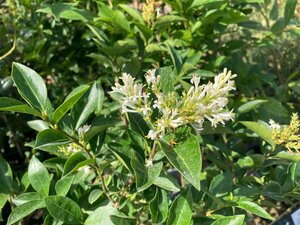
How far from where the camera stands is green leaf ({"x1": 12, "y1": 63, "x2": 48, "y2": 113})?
0.93 meters

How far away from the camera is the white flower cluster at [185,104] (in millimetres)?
835

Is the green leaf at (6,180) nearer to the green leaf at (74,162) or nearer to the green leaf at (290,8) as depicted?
the green leaf at (74,162)

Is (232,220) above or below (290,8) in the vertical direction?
below

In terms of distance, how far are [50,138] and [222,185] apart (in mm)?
526

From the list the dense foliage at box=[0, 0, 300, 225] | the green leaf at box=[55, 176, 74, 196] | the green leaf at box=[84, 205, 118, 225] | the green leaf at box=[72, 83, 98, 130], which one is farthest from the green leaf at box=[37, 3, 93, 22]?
the green leaf at box=[84, 205, 118, 225]

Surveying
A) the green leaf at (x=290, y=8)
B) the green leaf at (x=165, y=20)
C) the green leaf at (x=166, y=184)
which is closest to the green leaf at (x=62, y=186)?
the green leaf at (x=166, y=184)

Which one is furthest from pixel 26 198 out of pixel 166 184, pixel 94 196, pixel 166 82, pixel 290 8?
pixel 290 8

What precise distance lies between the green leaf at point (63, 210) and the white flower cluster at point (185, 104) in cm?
34

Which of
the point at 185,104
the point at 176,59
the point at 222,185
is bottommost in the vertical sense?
the point at 222,185

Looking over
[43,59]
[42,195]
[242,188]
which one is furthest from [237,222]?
[43,59]

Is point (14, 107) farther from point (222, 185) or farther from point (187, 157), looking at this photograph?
point (222, 185)

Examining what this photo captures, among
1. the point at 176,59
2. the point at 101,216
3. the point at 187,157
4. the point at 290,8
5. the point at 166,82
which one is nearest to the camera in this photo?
the point at 187,157

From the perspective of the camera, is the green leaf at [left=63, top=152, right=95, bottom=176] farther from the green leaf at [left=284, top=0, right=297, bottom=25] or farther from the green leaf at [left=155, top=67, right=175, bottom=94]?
the green leaf at [left=284, top=0, right=297, bottom=25]

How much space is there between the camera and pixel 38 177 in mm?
1179
